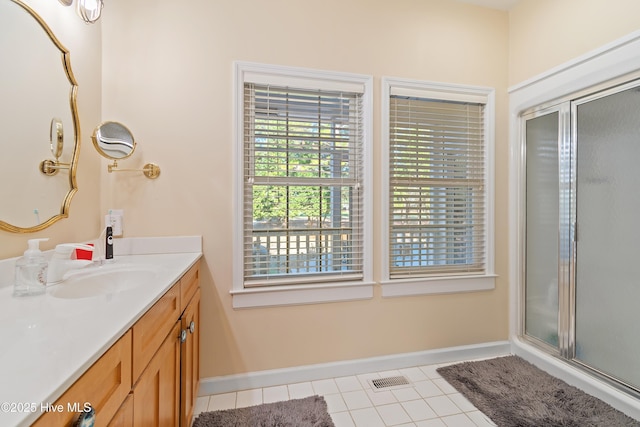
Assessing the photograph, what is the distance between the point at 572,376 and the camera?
1.87m

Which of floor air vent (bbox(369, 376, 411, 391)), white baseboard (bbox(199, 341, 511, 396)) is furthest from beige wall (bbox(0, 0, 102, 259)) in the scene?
floor air vent (bbox(369, 376, 411, 391))

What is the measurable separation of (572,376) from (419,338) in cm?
94

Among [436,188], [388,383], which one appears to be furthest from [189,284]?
[436,188]

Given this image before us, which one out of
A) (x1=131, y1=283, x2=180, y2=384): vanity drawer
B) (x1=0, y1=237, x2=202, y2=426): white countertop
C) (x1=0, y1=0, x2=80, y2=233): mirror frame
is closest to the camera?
(x1=0, y1=237, x2=202, y2=426): white countertop

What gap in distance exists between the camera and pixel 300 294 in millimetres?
1938

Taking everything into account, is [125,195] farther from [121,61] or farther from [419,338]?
[419,338]

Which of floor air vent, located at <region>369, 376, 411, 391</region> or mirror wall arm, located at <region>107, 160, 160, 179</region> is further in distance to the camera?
floor air vent, located at <region>369, 376, 411, 391</region>

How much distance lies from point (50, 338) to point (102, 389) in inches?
6.2

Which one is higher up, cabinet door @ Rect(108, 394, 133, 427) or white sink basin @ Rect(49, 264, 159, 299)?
white sink basin @ Rect(49, 264, 159, 299)

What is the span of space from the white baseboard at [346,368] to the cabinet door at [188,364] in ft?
0.94

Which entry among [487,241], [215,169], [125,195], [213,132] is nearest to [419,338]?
[487,241]

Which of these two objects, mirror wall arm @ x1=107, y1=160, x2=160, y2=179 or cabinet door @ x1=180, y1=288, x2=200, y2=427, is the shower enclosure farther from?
mirror wall arm @ x1=107, y1=160, x2=160, y2=179

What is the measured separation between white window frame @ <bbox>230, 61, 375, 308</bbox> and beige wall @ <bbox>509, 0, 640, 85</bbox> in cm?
122

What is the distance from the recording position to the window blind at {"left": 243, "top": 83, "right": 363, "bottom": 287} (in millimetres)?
1906
